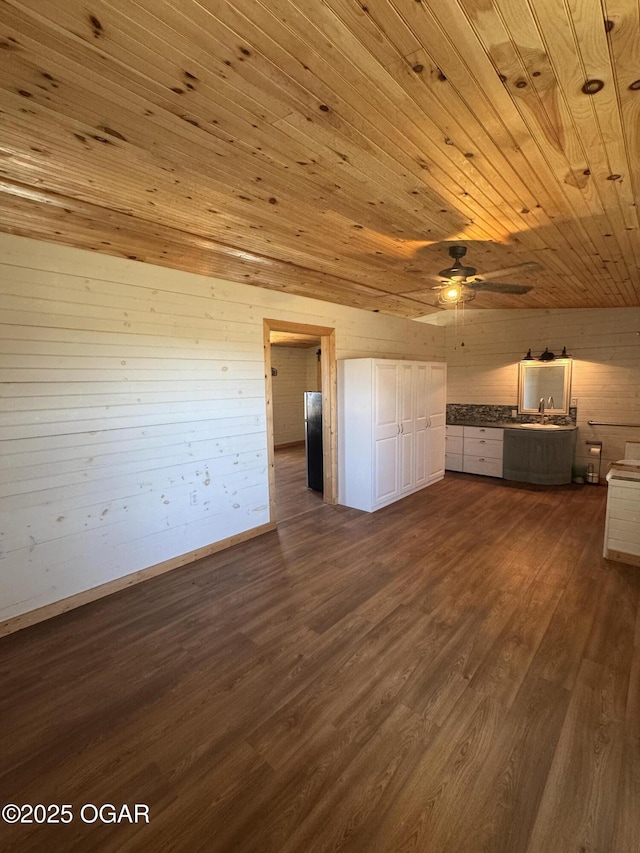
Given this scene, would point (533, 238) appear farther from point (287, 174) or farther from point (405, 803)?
point (405, 803)

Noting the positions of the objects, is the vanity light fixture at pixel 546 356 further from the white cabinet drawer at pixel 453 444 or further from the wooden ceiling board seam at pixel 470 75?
the wooden ceiling board seam at pixel 470 75

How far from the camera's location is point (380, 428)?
467 cm

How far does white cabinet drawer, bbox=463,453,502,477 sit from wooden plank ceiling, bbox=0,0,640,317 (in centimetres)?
381

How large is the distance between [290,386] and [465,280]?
698cm

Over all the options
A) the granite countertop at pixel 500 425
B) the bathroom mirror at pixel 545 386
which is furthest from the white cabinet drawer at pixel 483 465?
the bathroom mirror at pixel 545 386

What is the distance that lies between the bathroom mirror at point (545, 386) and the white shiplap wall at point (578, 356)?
106 mm

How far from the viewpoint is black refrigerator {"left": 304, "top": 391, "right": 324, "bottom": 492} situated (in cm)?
528

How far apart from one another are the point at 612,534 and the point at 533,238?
102 inches

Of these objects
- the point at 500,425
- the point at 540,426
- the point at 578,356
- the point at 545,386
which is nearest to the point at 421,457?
the point at 500,425

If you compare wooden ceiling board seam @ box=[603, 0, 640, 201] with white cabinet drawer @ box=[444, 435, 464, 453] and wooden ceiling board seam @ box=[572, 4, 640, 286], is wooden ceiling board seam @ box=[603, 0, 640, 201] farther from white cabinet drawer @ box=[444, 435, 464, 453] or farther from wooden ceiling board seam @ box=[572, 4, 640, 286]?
white cabinet drawer @ box=[444, 435, 464, 453]

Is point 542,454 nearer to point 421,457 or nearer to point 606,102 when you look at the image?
point 421,457

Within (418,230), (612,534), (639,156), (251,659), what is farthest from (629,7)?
(612,534)

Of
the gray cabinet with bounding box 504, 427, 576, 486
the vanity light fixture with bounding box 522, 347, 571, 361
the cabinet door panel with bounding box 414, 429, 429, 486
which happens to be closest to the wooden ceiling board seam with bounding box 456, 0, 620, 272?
the cabinet door panel with bounding box 414, 429, 429, 486

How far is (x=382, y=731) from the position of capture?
1.77 m
